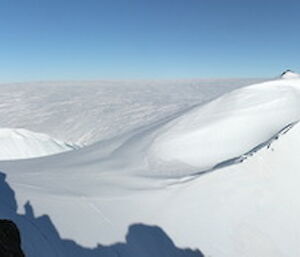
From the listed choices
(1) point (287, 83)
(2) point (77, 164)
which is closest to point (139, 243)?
(2) point (77, 164)

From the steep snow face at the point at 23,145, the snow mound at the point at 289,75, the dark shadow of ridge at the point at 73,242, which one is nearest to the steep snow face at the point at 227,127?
the snow mound at the point at 289,75

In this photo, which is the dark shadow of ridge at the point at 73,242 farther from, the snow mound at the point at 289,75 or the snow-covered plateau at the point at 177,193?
the snow mound at the point at 289,75

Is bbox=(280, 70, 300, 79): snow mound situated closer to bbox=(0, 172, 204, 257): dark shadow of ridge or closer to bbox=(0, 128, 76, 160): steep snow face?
bbox=(0, 172, 204, 257): dark shadow of ridge

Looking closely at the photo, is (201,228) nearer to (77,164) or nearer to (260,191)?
(260,191)

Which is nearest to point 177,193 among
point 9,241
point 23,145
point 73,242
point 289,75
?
point 73,242

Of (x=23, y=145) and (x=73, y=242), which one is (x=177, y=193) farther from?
(x=23, y=145)

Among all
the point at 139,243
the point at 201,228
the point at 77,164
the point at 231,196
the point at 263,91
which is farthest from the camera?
the point at 263,91
